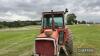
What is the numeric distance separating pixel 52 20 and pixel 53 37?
1.76m

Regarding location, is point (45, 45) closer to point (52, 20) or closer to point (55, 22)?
point (52, 20)

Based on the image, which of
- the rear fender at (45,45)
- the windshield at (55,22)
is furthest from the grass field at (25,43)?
the rear fender at (45,45)

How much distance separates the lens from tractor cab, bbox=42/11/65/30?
49.2 ft

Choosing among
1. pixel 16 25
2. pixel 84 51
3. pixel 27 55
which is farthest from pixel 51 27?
pixel 16 25

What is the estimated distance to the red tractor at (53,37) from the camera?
43.1 feet

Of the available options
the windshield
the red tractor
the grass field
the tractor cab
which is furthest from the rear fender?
the grass field

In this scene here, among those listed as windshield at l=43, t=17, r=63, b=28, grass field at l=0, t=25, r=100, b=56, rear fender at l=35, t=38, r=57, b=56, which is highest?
windshield at l=43, t=17, r=63, b=28

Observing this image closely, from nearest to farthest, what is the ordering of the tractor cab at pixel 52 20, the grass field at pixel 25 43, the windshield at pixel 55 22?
the tractor cab at pixel 52 20
the windshield at pixel 55 22
the grass field at pixel 25 43

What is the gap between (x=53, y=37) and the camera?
13.1m

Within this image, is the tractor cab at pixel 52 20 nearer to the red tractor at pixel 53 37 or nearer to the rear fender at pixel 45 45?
the red tractor at pixel 53 37

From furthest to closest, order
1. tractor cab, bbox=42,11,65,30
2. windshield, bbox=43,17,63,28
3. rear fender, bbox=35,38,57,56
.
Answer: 1. windshield, bbox=43,17,63,28
2. tractor cab, bbox=42,11,65,30
3. rear fender, bbox=35,38,57,56

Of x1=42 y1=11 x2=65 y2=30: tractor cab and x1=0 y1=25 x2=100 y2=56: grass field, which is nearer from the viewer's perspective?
x1=42 y1=11 x2=65 y2=30: tractor cab

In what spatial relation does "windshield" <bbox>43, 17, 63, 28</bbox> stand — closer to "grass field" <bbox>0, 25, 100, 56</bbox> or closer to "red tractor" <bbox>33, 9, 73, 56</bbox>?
"red tractor" <bbox>33, 9, 73, 56</bbox>

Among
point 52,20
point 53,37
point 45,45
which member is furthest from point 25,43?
point 53,37
